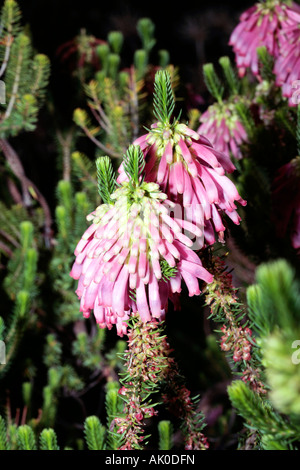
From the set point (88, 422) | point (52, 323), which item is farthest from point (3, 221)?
point (88, 422)

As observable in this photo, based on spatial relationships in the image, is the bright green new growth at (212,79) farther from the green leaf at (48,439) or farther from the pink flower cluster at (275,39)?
the green leaf at (48,439)

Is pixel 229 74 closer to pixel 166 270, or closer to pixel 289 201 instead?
pixel 289 201

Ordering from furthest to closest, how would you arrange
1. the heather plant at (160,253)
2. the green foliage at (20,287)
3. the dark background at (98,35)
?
1. the dark background at (98,35)
2. the green foliage at (20,287)
3. the heather plant at (160,253)

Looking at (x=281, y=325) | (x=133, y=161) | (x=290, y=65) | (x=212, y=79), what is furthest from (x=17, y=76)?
(x=281, y=325)

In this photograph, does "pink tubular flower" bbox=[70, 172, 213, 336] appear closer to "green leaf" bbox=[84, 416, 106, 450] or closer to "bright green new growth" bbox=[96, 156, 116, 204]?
"bright green new growth" bbox=[96, 156, 116, 204]

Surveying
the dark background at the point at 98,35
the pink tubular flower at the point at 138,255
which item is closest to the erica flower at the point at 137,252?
the pink tubular flower at the point at 138,255
